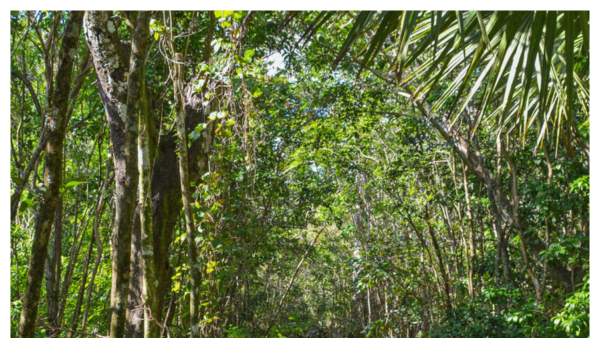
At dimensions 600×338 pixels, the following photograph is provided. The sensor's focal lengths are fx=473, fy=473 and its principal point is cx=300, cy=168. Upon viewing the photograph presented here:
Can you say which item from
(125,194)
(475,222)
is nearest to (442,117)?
(475,222)

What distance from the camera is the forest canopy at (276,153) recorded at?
2.07m

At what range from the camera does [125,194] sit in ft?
6.79

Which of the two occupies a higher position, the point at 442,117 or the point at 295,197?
the point at 442,117

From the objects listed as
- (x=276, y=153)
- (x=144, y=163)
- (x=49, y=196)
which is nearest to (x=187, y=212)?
(x=144, y=163)

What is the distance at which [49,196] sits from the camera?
159 centimetres

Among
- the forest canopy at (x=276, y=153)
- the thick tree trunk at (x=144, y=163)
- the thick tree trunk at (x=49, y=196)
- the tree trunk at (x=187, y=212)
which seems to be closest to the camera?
the thick tree trunk at (x=49, y=196)

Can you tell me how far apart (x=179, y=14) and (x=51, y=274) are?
9.14 ft

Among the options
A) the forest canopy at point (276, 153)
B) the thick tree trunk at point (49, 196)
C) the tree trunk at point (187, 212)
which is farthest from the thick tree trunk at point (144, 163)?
the thick tree trunk at point (49, 196)

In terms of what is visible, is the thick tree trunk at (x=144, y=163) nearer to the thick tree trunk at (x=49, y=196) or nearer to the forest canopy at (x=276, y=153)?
the forest canopy at (x=276, y=153)

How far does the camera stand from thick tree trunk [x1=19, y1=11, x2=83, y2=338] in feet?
5.20

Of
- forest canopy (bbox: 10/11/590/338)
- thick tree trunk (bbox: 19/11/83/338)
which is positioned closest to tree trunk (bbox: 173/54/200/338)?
forest canopy (bbox: 10/11/590/338)

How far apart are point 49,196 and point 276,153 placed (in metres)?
4.33

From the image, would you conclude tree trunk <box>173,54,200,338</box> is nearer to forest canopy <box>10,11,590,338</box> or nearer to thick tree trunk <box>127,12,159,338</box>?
forest canopy <box>10,11,590,338</box>
